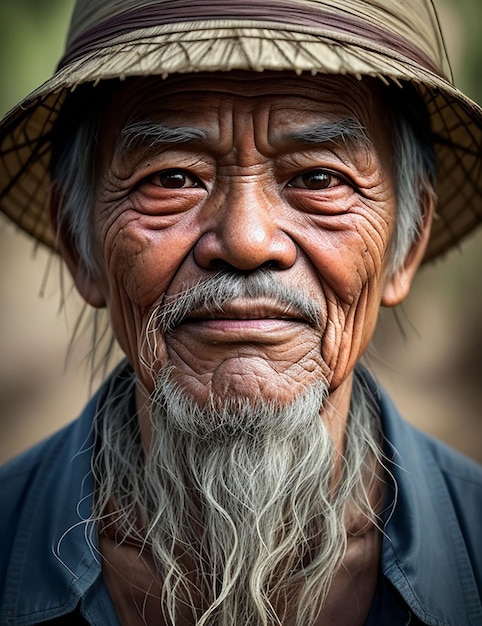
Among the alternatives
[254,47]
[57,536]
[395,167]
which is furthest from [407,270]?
[57,536]

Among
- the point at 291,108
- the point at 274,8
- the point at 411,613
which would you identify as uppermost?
the point at 274,8

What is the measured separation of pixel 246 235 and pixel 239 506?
2.31 feet

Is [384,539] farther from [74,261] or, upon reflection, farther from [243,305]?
[74,261]

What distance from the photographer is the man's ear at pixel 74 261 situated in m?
2.36

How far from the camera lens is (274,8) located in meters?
1.84

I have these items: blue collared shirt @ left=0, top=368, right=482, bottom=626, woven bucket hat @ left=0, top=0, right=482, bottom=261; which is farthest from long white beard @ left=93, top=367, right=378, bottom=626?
woven bucket hat @ left=0, top=0, right=482, bottom=261

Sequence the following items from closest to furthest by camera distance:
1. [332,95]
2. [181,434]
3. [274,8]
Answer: [274,8], [332,95], [181,434]

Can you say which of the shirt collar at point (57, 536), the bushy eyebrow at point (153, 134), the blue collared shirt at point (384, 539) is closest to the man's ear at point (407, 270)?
the blue collared shirt at point (384, 539)

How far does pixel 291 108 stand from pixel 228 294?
1.51 ft

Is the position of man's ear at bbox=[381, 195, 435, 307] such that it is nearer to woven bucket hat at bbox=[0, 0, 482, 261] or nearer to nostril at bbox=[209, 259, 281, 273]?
woven bucket hat at bbox=[0, 0, 482, 261]

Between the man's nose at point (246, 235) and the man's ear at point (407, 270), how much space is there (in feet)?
1.55

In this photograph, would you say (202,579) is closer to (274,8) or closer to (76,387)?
(274,8)

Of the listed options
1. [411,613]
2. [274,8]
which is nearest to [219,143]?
[274,8]

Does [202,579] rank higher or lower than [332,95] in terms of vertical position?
lower
